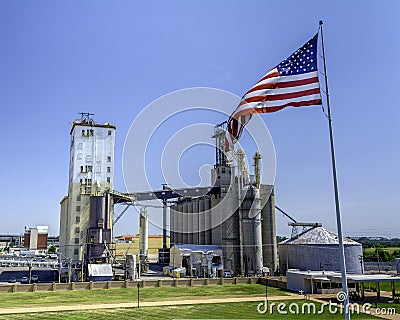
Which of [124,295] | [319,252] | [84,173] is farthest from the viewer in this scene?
[84,173]

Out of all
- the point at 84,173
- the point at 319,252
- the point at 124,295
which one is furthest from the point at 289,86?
the point at 84,173

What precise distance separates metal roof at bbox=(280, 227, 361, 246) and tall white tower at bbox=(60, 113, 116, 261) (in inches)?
1363

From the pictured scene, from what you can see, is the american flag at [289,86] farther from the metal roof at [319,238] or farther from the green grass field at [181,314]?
the metal roof at [319,238]

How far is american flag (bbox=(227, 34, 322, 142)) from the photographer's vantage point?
17625mm

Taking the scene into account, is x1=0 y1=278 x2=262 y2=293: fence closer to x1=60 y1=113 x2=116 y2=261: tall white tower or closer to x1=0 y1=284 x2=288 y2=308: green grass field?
x1=0 y1=284 x2=288 y2=308: green grass field

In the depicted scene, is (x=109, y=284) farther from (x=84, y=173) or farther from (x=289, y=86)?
(x=289, y=86)

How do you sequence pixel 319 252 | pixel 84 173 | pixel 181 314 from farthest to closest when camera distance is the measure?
pixel 84 173 < pixel 319 252 < pixel 181 314

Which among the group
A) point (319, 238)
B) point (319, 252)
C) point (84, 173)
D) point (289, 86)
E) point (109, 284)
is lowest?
point (109, 284)

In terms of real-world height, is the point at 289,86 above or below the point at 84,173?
below

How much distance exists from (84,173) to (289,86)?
217ft

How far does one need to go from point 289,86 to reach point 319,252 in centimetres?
5448

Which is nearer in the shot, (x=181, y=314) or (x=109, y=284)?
(x=181, y=314)

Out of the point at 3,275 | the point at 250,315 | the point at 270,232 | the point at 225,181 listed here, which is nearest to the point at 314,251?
the point at 270,232

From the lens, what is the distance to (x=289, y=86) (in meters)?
18.2
